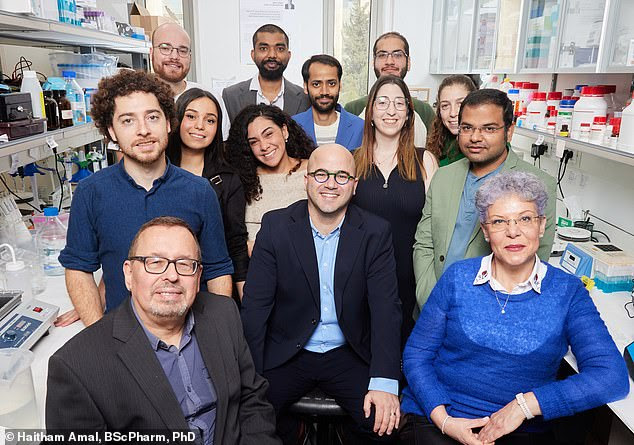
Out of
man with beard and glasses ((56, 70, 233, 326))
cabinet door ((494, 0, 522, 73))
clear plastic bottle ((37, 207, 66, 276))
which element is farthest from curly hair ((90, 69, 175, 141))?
cabinet door ((494, 0, 522, 73))

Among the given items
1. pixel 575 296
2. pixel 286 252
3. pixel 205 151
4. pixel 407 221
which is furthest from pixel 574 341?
pixel 205 151

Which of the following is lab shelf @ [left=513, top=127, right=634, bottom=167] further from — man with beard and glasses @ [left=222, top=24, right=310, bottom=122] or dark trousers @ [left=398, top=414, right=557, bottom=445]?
man with beard and glasses @ [left=222, top=24, right=310, bottom=122]

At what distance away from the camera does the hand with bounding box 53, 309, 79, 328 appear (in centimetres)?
171

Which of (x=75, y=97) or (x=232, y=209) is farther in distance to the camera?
(x=75, y=97)

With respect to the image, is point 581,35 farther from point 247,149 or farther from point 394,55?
point 247,149

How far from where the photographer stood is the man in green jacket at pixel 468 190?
6.02ft

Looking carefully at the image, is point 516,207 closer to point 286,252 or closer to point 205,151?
point 286,252

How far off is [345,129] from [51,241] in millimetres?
1552

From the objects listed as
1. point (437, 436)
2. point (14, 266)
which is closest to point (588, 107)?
point (437, 436)

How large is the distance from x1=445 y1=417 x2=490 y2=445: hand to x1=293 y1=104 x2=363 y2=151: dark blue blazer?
1.54 metres

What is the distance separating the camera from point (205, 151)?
7.18 ft

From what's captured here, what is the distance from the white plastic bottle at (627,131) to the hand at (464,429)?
1.15 meters

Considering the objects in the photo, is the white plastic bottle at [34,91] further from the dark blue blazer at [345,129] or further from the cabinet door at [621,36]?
the cabinet door at [621,36]

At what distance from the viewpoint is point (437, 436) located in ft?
5.10
